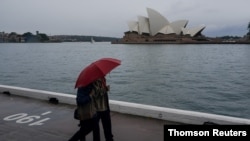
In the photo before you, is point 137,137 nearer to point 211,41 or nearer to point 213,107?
point 213,107

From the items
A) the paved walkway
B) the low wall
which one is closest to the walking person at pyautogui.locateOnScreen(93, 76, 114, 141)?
the paved walkway

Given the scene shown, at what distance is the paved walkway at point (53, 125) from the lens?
10.3 ft

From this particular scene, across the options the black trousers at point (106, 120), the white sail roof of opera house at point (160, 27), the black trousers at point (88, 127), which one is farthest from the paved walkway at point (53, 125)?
the white sail roof of opera house at point (160, 27)

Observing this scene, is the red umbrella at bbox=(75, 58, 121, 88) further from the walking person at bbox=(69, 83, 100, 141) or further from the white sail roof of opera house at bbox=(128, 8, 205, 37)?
the white sail roof of opera house at bbox=(128, 8, 205, 37)

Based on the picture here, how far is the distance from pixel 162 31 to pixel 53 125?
61724 mm

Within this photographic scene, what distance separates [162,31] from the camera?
63.8m

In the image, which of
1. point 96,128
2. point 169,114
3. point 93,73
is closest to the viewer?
point 93,73

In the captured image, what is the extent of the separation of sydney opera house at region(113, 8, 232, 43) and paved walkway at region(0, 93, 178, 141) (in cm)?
5683

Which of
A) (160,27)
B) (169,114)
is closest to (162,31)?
(160,27)

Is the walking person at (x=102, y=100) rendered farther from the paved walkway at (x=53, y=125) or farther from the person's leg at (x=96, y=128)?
the paved walkway at (x=53, y=125)

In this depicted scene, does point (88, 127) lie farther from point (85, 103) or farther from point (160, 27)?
point (160, 27)

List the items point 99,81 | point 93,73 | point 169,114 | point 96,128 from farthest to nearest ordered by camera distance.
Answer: point 169,114 < point 96,128 < point 99,81 < point 93,73

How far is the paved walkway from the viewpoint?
3.13 m

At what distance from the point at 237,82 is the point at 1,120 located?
12739 millimetres
